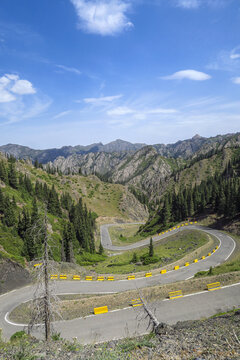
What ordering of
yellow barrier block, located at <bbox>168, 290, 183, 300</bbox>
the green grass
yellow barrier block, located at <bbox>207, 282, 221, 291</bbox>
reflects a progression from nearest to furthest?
yellow barrier block, located at <bbox>168, 290, 183, 300</bbox>
yellow barrier block, located at <bbox>207, 282, 221, 291</bbox>
the green grass

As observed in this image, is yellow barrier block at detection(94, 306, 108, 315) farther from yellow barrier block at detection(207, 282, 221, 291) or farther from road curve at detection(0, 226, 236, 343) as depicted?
yellow barrier block at detection(207, 282, 221, 291)

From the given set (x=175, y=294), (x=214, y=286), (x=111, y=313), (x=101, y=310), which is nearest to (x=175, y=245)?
(x=214, y=286)

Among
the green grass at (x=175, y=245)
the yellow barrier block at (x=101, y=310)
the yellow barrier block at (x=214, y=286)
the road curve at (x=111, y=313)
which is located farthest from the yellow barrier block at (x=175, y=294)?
the green grass at (x=175, y=245)

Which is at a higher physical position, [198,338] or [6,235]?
[198,338]

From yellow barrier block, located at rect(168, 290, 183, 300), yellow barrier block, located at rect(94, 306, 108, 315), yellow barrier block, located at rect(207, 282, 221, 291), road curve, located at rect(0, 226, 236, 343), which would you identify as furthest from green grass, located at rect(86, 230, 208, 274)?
yellow barrier block, located at rect(94, 306, 108, 315)

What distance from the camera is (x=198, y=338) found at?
470 inches

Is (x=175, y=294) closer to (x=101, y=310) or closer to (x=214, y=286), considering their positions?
(x=214, y=286)

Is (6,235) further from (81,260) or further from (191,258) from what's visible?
(191,258)

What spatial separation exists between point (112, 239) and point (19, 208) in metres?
51.5

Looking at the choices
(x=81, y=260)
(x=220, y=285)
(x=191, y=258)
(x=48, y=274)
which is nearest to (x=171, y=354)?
(x=48, y=274)

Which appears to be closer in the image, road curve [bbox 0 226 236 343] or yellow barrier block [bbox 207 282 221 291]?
road curve [bbox 0 226 236 343]

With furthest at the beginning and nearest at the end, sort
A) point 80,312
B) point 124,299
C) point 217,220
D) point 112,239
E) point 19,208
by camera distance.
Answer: point 112,239 < point 217,220 < point 19,208 < point 124,299 < point 80,312

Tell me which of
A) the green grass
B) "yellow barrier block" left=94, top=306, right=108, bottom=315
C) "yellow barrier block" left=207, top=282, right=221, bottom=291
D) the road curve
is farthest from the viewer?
the green grass

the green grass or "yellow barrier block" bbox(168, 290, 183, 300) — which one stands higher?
"yellow barrier block" bbox(168, 290, 183, 300)
